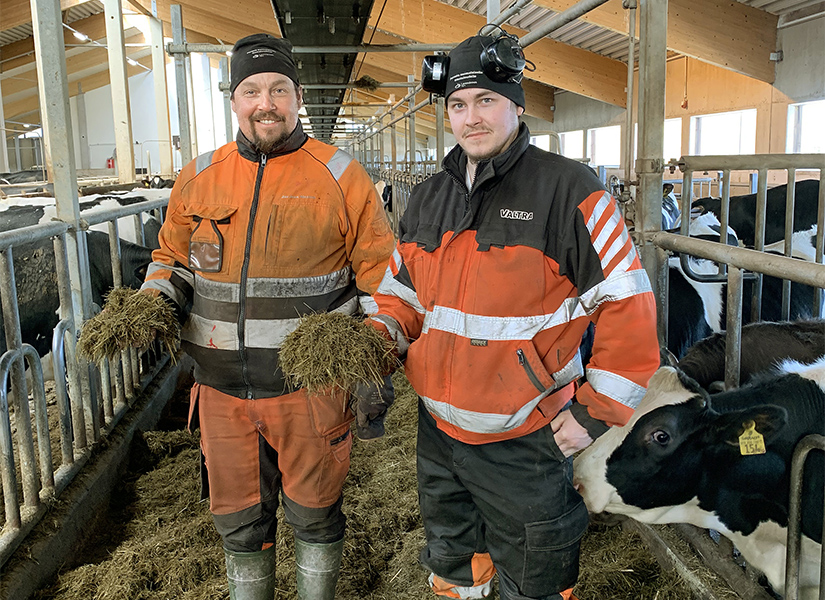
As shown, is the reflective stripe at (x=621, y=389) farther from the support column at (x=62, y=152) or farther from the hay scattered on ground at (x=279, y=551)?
the support column at (x=62, y=152)

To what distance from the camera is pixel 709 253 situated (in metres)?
2.40

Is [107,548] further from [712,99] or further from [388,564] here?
[712,99]

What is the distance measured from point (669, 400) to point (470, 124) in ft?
3.87

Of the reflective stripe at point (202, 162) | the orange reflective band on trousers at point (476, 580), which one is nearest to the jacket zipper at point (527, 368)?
the orange reflective band on trousers at point (476, 580)

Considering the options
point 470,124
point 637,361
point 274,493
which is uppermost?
point 470,124

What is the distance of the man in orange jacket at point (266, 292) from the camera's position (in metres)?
2.34

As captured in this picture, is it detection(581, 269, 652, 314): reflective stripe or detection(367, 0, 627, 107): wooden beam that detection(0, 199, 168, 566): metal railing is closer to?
detection(581, 269, 652, 314): reflective stripe

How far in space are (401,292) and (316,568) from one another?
1.07 meters

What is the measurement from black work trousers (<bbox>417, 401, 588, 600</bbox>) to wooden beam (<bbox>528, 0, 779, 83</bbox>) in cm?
784

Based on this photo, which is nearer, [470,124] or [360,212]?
[470,124]

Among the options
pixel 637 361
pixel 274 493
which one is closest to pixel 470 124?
pixel 637 361

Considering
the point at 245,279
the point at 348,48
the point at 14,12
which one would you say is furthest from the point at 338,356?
the point at 14,12

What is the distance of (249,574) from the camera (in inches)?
96.3

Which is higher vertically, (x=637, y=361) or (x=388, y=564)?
(x=637, y=361)
